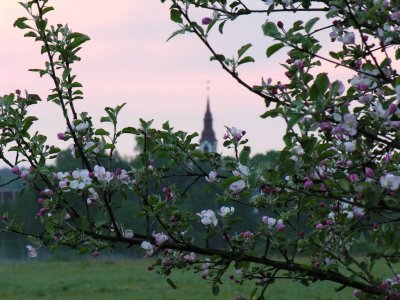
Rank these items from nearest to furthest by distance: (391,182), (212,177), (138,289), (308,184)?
1. (391,182)
2. (308,184)
3. (212,177)
4. (138,289)

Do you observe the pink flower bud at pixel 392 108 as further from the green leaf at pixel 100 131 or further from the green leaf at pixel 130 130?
the green leaf at pixel 100 131

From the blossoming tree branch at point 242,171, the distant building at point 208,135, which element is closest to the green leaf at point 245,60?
the blossoming tree branch at point 242,171

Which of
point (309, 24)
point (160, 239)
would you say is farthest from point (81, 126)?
point (309, 24)

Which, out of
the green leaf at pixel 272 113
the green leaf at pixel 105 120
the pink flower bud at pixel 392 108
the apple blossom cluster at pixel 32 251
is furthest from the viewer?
the apple blossom cluster at pixel 32 251

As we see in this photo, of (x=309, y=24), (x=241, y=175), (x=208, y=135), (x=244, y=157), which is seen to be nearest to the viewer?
(x=244, y=157)

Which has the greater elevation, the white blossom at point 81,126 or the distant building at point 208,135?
the distant building at point 208,135

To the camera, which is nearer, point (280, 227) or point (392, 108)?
point (392, 108)

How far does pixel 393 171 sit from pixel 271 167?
118cm

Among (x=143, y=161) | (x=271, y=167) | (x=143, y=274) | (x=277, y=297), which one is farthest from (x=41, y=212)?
(x=143, y=274)

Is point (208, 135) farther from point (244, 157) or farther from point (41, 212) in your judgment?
point (244, 157)

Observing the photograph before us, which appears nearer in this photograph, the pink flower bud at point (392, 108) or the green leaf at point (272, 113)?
the pink flower bud at point (392, 108)

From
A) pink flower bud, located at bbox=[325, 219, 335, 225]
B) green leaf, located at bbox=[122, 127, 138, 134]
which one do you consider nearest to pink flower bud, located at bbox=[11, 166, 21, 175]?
green leaf, located at bbox=[122, 127, 138, 134]

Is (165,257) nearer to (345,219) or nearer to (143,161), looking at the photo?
(143,161)

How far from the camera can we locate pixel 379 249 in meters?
3.80
